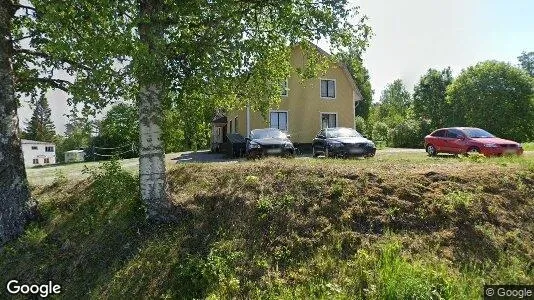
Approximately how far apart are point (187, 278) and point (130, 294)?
1.01 m

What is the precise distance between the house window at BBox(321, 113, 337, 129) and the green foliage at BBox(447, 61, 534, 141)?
20.1 meters

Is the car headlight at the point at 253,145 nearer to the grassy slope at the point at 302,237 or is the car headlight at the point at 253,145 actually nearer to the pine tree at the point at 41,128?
the grassy slope at the point at 302,237

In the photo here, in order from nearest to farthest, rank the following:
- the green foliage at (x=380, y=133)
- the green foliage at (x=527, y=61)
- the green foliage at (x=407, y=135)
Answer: the green foliage at (x=407, y=135), the green foliage at (x=380, y=133), the green foliage at (x=527, y=61)

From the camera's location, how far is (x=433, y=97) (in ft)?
166

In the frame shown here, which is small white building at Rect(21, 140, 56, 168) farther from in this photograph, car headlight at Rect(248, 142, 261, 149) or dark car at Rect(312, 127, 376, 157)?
dark car at Rect(312, 127, 376, 157)

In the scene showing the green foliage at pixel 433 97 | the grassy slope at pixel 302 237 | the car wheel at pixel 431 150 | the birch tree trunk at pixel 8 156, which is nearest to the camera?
the grassy slope at pixel 302 237

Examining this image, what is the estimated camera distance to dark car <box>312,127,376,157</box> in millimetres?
16078

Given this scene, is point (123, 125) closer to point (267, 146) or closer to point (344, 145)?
point (267, 146)

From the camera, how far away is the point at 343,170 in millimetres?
8805

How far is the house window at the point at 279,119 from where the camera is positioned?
28.2 m

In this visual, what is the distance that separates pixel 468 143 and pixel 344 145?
5.42 meters
